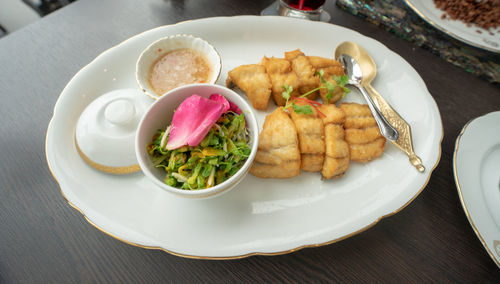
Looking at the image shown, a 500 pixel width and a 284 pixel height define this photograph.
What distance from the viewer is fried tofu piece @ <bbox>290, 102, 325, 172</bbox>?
151cm

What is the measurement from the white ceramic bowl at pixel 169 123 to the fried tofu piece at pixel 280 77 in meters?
0.39

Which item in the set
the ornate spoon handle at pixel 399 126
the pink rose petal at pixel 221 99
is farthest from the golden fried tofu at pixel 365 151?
the pink rose petal at pixel 221 99

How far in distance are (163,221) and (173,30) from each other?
1395 mm

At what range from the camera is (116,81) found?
191 cm

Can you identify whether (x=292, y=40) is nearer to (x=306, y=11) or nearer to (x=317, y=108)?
(x=306, y=11)

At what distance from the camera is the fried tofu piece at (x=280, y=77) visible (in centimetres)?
174

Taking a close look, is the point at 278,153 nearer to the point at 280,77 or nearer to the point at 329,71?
the point at 280,77

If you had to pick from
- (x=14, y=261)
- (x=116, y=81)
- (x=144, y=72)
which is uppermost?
(x=144, y=72)

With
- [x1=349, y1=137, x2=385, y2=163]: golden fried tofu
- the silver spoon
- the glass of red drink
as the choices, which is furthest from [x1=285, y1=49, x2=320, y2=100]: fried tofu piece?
the glass of red drink

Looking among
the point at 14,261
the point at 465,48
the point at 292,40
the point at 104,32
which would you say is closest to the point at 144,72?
→ the point at 104,32

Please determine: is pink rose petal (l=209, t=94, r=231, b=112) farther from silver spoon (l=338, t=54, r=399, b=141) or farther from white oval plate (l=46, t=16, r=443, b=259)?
silver spoon (l=338, t=54, r=399, b=141)

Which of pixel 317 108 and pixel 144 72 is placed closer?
pixel 317 108

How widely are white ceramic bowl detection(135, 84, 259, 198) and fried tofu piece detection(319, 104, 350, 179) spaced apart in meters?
0.45

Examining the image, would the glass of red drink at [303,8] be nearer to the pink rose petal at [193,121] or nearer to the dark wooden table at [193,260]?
the dark wooden table at [193,260]
